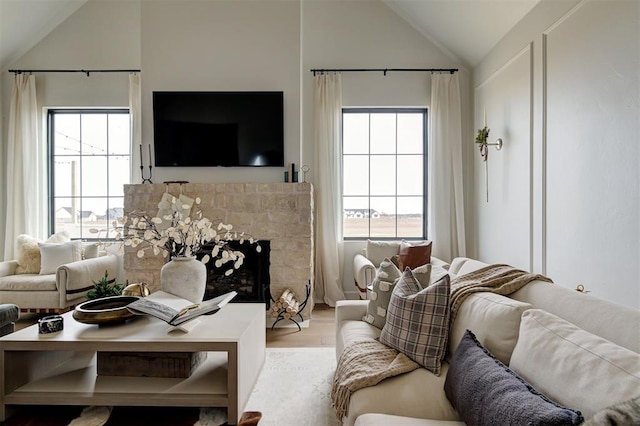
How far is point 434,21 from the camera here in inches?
161

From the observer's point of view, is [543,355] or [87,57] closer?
[543,355]

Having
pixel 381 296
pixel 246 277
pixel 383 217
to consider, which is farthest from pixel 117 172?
pixel 381 296

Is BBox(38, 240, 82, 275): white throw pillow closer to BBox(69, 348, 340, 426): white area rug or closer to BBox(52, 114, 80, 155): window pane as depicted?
BBox(52, 114, 80, 155): window pane

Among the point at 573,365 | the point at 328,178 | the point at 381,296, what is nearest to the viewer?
the point at 573,365

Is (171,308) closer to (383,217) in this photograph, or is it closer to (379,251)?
(379,251)

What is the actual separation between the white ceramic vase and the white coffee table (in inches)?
9.5

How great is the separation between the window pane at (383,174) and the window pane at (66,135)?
375 centimetres

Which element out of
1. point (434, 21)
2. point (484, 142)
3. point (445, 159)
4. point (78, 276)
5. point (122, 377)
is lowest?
point (122, 377)

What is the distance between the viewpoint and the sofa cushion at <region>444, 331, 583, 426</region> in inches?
34.3

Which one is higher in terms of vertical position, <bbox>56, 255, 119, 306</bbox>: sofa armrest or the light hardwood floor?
<bbox>56, 255, 119, 306</bbox>: sofa armrest

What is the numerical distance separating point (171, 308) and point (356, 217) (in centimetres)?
301

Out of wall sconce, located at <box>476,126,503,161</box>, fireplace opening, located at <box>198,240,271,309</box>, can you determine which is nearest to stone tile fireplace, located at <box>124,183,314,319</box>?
fireplace opening, located at <box>198,240,271,309</box>

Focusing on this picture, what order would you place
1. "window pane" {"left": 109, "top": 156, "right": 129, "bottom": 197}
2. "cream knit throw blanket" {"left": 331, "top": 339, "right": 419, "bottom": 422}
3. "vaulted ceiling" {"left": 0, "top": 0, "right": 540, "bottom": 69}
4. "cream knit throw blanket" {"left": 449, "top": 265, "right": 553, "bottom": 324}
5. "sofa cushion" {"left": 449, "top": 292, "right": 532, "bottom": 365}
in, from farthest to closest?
"window pane" {"left": 109, "top": 156, "right": 129, "bottom": 197} < "vaulted ceiling" {"left": 0, "top": 0, "right": 540, "bottom": 69} < "cream knit throw blanket" {"left": 449, "top": 265, "right": 553, "bottom": 324} < "cream knit throw blanket" {"left": 331, "top": 339, "right": 419, "bottom": 422} < "sofa cushion" {"left": 449, "top": 292, "right": 532, "bottom": 365}

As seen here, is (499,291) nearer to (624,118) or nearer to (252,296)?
(624,118)
